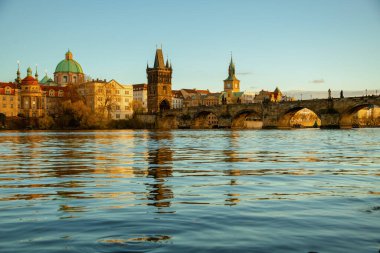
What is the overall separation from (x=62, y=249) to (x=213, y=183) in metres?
6.30

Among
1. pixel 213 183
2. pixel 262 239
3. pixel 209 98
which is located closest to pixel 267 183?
pixel 213 183

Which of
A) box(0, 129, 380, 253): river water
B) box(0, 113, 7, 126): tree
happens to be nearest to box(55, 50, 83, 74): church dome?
box(0, 113, 7, 126): tree

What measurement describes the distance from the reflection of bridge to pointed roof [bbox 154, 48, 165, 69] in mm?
23532

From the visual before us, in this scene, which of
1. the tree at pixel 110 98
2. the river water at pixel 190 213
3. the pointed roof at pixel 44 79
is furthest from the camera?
the pointed roof at pixel 44 79

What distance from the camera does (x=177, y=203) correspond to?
852cm

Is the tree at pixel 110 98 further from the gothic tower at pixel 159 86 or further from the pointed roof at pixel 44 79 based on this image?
the pointed roof at pixel 44 79

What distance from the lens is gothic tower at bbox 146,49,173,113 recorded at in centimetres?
15538

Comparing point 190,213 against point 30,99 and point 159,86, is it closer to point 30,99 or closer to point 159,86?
point 30,99

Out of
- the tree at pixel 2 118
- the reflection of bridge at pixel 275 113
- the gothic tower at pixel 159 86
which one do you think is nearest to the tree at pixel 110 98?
the reflection of bridge at pixel 275 113

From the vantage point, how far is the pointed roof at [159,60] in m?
160

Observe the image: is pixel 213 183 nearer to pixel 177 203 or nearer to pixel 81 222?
pixel 177 203

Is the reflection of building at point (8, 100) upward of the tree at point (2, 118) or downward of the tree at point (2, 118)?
upward

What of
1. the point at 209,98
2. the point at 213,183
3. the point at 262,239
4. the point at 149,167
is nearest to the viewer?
the point at 262,239

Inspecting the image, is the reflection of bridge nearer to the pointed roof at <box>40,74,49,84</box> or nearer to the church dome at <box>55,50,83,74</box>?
the church dome at <box>55,50,83,74</box>
